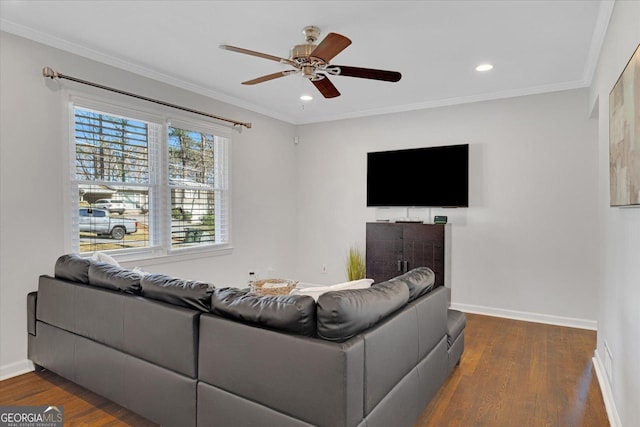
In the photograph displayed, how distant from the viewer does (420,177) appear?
4.98 meters

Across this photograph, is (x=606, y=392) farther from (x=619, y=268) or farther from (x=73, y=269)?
(x=73, y=269)

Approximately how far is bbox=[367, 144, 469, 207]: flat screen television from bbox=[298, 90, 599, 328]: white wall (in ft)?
0.41

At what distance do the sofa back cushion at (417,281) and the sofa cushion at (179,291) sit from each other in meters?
1.08

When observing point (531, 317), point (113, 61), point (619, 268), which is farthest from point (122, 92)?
point (531, 317)

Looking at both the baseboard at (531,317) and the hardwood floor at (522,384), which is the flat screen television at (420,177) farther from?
the hardwood floor at (522,384)

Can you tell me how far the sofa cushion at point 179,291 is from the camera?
208cm

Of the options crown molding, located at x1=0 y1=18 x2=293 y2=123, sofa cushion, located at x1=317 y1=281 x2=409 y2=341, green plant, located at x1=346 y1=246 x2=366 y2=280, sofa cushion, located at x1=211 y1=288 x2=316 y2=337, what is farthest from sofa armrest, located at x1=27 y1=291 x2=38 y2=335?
green plant, located at x1=346 y1=246 x2=366 y2=280

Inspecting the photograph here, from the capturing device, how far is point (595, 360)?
3.16m

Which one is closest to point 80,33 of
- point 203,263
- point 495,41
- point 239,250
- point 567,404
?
point 203,263

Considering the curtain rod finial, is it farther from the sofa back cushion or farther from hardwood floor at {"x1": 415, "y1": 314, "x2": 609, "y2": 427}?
hardwood floor at {"x1": 415, "y1": 314, "x2": 609, "y2": 427}

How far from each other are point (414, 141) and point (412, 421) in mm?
3756

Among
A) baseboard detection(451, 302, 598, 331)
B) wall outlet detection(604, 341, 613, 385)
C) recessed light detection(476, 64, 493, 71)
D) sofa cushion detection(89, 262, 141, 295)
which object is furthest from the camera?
baseboard detection(451, 302, 598, 331)

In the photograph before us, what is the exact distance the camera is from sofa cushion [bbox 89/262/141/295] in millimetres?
2363

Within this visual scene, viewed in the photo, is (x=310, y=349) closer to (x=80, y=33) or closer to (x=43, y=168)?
(x=43, y=168)
